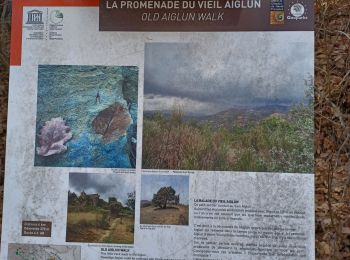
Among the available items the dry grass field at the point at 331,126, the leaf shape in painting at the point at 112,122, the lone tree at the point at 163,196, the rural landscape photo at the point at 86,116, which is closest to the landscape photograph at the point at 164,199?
the lone tree at the point at 163,196

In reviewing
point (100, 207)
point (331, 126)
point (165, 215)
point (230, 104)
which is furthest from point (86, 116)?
point (331, 126)

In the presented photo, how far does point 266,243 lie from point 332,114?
1.03 meters

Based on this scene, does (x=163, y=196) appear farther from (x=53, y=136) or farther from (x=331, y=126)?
(x=331, y=126)

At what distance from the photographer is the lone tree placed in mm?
2949

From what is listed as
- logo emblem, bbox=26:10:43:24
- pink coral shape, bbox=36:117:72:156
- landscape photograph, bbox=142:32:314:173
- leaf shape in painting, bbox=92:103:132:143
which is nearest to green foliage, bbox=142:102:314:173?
landscape photograph, bbox=142:32:314:173

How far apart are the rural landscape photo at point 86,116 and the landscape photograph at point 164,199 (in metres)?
0.20

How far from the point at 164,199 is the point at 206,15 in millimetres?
1239

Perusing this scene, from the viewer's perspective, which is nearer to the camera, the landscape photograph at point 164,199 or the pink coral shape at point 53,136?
the landscape photograph at point 164,199

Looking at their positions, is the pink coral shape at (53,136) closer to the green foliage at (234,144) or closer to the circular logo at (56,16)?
the green foliage at (234,144)

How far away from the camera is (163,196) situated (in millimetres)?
2957

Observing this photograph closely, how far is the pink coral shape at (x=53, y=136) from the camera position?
3047 mm

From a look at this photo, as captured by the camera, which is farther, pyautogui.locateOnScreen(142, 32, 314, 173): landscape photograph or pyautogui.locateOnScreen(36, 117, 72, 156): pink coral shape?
pyautogui.locateOnScreen(36, 117, 72, 156): pink coral shape

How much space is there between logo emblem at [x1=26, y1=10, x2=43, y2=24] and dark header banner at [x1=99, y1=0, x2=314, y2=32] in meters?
0.42

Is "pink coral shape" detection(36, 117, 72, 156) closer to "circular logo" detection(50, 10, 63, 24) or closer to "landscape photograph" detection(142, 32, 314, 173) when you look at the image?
"landscape photograph" detection(142, 32, 314, 173)
